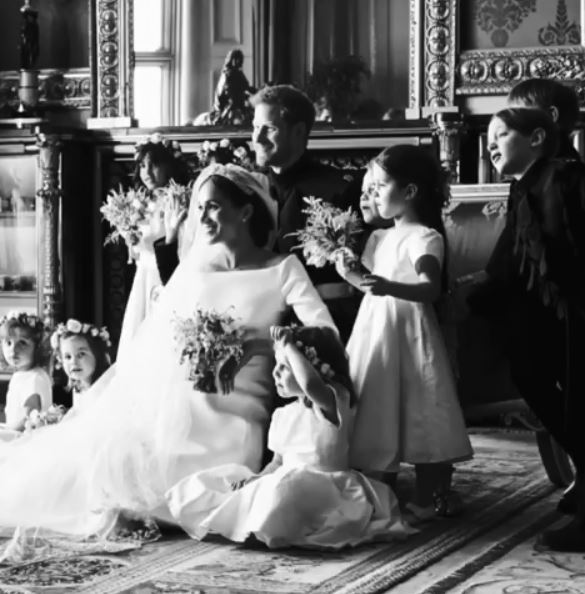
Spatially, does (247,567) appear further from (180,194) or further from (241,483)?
(180,194)

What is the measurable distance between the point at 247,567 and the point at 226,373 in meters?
0.73

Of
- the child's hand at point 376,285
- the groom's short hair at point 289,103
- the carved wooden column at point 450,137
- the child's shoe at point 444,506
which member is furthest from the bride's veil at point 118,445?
the carved wooden column at point 450,137

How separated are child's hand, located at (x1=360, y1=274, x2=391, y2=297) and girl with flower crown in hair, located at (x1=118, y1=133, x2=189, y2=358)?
1543 mm

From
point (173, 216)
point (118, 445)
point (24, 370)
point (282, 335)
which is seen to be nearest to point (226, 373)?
point (282, 335)

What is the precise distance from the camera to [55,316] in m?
7.79

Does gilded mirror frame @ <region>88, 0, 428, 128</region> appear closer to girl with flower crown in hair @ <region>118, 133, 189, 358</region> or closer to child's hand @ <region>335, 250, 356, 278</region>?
girl with flower crown in hair @ <region>118, 133, 189, 358</region>

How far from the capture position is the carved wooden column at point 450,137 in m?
7.27

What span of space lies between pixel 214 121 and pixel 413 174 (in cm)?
369

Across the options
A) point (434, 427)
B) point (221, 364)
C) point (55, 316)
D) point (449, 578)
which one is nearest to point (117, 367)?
point (221, 364)

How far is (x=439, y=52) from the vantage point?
7.55 metres

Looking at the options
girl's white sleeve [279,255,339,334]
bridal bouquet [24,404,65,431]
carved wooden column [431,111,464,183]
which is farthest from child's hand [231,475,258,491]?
carved wooden column [431,111,464,183]

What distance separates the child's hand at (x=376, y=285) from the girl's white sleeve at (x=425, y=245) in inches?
7.8

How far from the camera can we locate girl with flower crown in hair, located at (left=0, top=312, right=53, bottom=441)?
523 centimetres

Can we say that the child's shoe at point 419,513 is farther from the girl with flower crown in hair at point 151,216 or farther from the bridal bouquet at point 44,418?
the girl with flower crown in hair at point 151,216
